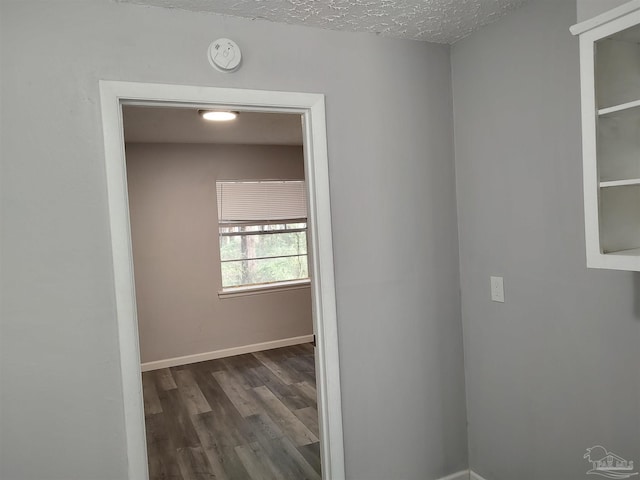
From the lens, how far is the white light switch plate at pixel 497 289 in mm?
2113

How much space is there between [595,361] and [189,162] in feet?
13.7

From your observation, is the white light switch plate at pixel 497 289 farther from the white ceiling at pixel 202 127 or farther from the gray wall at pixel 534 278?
the white ceiling at pixel 202 127

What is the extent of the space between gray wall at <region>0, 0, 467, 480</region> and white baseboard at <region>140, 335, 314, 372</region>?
323cm

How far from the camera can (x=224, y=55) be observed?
1.80m

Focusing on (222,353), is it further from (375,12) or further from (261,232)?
(375,12)

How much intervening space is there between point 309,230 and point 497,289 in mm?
909

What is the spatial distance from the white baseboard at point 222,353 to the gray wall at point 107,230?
3.23m

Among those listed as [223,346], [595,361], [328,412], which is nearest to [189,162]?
[223,346]

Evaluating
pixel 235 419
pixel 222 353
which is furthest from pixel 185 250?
pixel 235 419

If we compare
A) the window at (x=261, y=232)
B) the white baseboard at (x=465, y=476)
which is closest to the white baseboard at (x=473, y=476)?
the white baseboard at (x=465, y=476)

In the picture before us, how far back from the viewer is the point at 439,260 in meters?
2.30

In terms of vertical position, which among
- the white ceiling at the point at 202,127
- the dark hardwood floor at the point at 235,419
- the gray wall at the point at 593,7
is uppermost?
the white ceiling at the point at 202,127

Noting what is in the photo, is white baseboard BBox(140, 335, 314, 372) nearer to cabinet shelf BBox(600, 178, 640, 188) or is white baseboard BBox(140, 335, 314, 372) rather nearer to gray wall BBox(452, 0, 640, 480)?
gray wall BBox(452, 0, 640, 480)

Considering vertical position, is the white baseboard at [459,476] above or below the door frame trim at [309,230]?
below
